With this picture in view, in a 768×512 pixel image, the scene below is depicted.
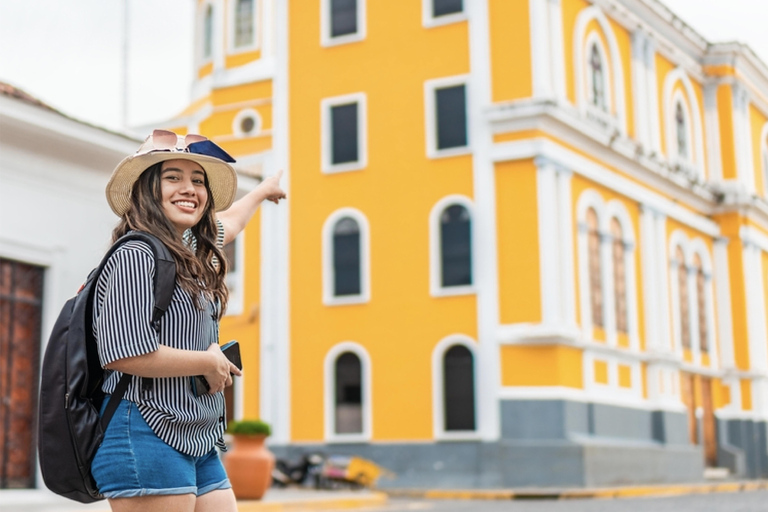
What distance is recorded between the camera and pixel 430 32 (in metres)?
24.2

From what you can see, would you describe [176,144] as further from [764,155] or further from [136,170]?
[764,155]

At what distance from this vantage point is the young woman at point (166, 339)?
3002 mm

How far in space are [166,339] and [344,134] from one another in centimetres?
2190

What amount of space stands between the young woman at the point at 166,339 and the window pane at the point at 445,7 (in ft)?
69.5

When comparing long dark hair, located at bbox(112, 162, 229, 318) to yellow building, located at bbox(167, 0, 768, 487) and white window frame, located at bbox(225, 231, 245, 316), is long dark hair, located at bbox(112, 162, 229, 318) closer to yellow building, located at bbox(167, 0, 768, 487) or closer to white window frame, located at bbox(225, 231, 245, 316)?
yellow building, located at bbox(167, 0, 768, 487)

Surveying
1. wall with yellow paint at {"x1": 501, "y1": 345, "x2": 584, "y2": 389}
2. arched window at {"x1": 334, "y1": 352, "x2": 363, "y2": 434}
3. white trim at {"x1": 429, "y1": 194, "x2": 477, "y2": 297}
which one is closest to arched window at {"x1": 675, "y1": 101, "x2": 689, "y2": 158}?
white trim at {"x1": 429, "y1": 194, "x2": 477, "y2": 297}

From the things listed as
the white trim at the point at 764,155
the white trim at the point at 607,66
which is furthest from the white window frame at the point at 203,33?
the white trim at the point at 764,155

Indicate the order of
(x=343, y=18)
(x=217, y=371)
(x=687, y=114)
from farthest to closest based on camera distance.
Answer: (x=687, y=114), (x=343, y=18), (x=217, y=371)

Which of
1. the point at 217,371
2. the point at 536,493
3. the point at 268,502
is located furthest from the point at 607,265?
the point at 217,371

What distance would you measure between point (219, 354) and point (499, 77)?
20650mm

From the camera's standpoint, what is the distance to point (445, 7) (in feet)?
79.3

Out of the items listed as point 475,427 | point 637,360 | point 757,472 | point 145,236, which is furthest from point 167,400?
point 757,472

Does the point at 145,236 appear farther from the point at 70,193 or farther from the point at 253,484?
the point at 253,484

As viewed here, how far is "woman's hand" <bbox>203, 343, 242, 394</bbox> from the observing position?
10.1ft
